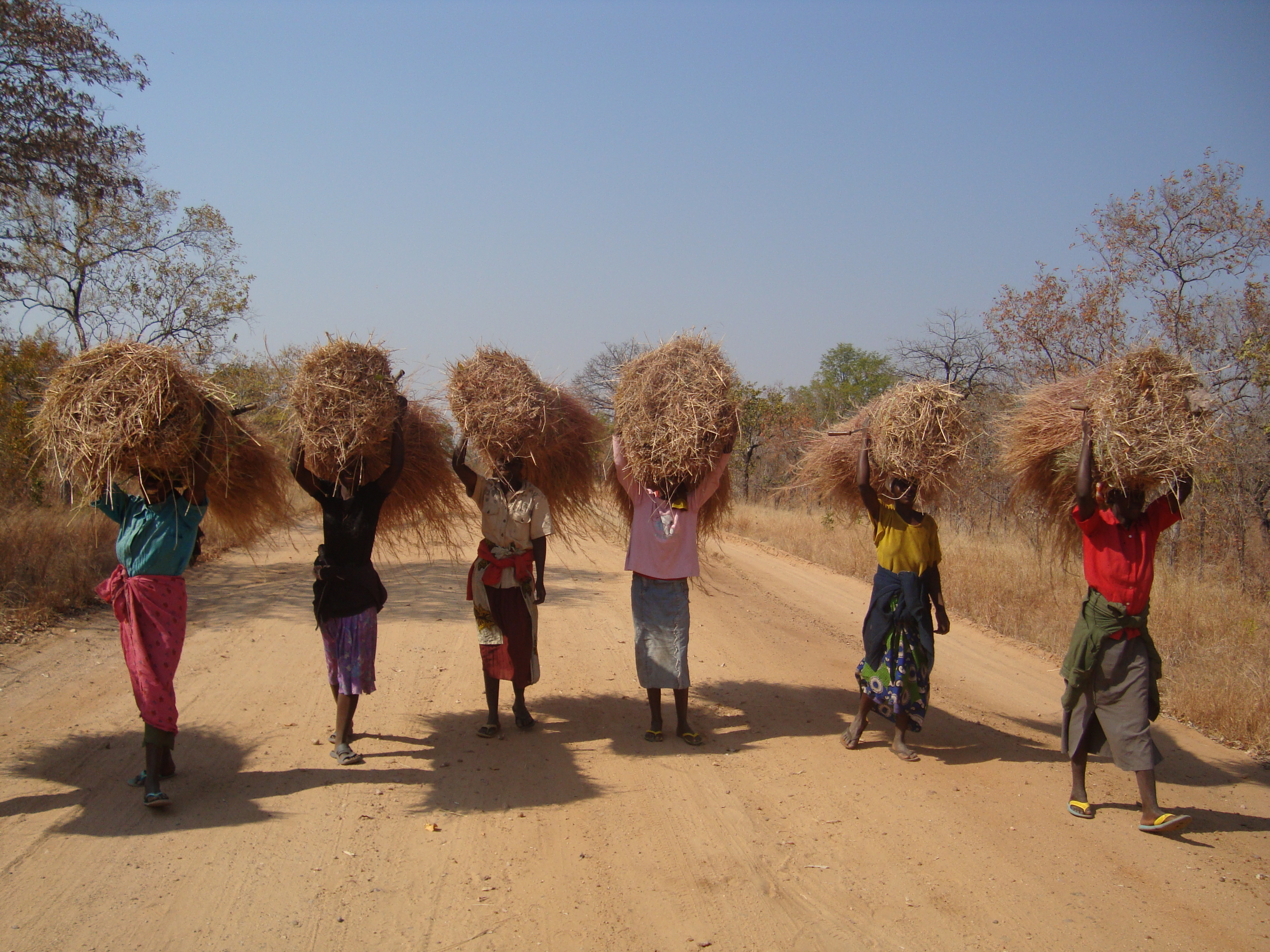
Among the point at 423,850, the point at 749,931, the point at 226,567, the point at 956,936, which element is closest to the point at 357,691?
the point at 423,850

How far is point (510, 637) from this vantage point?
187 inches

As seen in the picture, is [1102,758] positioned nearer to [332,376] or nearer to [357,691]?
[357,691]

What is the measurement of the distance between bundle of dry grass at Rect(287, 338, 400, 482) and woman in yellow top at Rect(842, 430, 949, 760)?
8.85 feet

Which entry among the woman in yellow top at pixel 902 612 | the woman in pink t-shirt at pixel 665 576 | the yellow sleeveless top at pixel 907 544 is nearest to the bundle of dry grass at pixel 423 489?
the woman in pink t-shirt at pixel 665 576

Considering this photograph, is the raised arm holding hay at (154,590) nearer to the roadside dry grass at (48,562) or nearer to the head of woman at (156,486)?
the head of woman at (156,486)

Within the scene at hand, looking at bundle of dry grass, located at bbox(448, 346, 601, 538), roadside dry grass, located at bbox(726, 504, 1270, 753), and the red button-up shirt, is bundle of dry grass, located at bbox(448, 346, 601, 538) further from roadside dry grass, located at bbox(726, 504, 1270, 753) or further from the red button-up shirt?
the red button-up shirt

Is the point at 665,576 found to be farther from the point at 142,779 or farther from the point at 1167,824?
the point at 142,779

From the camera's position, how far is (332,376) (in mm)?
4285

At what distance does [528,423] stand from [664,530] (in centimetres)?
→ 102

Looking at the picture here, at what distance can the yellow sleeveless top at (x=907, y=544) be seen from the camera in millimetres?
4629

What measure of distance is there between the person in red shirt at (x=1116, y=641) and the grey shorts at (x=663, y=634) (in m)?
2.03

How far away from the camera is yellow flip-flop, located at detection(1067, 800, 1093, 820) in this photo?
157 inches

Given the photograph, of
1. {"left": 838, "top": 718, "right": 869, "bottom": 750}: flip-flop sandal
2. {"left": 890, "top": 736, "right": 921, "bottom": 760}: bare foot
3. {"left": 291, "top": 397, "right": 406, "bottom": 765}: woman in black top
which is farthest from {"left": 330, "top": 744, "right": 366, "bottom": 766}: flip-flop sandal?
{"left": 890, "top": 736, "right": 921, "bottom": 760}: bare foot

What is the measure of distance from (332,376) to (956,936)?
3.77m
